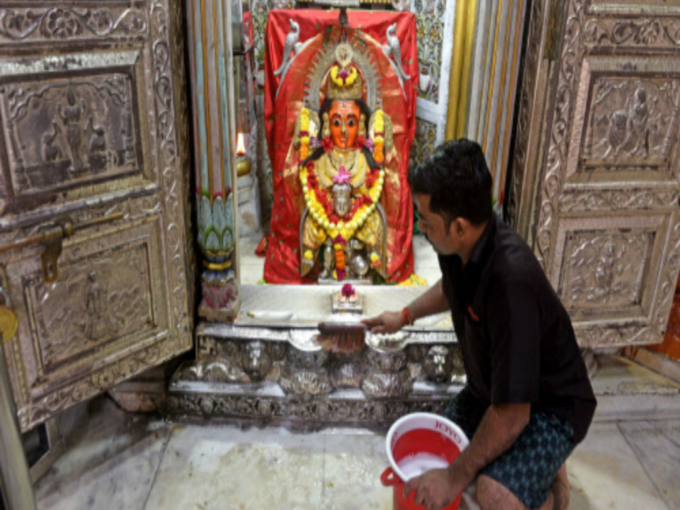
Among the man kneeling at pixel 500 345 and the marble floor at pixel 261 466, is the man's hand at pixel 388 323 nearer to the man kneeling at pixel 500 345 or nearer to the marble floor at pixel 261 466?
the man kneeling at pixel 500 345

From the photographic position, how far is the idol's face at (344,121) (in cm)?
351

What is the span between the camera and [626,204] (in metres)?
2.55

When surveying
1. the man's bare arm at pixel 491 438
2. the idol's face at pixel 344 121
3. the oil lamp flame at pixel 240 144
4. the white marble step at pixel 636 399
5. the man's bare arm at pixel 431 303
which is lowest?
the white marble step at pixel 636 399

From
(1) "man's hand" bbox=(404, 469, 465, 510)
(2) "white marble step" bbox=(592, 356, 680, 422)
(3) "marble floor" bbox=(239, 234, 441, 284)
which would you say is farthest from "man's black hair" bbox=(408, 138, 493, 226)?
(3) "marble floor" bbox=(239, 234, 441, 284)

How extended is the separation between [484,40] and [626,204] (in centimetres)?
94

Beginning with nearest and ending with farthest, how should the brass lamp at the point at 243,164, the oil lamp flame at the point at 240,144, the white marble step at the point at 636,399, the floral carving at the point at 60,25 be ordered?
the floral carving at the point at 60,25 < the white marble step at the point at 636,399 < the oil lamp flame at the point at 240,144 < the brass lamp at the point at 243,164

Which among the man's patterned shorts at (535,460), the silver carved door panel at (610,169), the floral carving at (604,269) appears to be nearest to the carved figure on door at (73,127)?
the man's patterned shorts at (535,460)

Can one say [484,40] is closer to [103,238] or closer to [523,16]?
[523,16]

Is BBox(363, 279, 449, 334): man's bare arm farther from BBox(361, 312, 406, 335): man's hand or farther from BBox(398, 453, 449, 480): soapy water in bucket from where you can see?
BBox(398, 453, 449, 480): soapy water in bucket

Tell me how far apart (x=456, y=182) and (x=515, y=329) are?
16.5 inches

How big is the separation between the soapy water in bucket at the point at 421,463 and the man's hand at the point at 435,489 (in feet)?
1.04

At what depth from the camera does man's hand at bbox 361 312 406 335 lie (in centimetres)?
220

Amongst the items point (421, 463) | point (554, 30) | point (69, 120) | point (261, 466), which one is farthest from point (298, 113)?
point (421, 463)

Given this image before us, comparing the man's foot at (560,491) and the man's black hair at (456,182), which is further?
the man's foot at (560,491)
